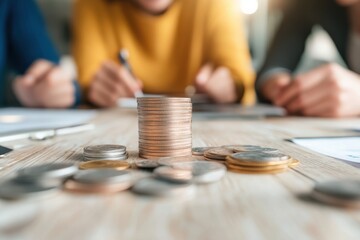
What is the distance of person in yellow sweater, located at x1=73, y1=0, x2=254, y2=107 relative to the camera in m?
1.52

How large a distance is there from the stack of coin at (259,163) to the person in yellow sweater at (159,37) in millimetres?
1152

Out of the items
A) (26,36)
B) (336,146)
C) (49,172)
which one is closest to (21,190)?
(49,172)

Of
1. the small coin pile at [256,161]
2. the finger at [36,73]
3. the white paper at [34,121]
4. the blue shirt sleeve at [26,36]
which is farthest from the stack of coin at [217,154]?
the blue shirt sleeve at [26,36]

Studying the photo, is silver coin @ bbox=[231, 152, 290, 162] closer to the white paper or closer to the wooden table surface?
the wooden table surface

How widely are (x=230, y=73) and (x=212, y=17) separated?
0.41 metres

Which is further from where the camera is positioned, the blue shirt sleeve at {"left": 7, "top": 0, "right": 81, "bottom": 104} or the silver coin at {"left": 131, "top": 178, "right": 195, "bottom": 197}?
the blue shirt sleeve at {"left": 7, "top": 0, "right": 81, "bottom": 104}

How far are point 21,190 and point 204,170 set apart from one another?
12 centimetres

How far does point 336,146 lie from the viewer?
1.48 ft

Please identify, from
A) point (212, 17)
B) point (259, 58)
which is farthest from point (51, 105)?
point (259, 58)

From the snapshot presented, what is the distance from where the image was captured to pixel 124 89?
1127 millimetres

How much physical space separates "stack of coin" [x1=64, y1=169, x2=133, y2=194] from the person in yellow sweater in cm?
122

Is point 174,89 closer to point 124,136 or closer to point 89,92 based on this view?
point 89,92

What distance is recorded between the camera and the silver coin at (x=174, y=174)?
10.0 inches

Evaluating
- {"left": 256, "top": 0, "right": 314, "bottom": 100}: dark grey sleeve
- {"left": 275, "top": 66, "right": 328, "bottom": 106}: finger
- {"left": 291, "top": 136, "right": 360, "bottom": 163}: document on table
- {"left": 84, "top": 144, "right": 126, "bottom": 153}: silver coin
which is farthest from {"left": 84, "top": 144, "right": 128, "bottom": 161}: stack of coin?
{"left": 256, "top": 0, "right": 314, "bottom": 100}: dark grey sleeve
